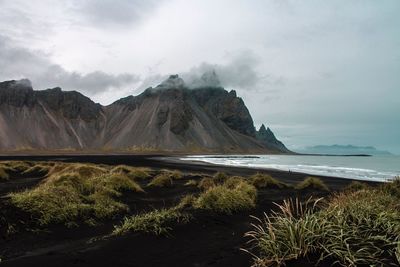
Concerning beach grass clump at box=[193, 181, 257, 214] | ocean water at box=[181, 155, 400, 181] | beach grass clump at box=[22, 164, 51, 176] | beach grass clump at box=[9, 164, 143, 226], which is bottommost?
beach grass clump at box=[22, 164, 51, 176]

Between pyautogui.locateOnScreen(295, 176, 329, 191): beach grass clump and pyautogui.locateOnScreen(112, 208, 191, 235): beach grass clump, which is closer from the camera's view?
pyautogui.locateOnScreen(112, 208, 191, 235): beach grass clump

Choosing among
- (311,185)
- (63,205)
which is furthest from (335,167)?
(63,205)

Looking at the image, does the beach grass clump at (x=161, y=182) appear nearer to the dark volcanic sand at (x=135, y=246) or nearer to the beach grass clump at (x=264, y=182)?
the beach grass clump at (x=264, y=182)

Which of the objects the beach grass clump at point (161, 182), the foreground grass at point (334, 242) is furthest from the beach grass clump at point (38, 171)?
the foreground grass at point (334, 242)

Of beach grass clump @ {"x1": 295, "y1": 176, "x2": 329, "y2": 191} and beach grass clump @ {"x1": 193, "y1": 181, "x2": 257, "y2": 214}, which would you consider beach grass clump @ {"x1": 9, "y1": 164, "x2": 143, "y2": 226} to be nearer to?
beach grass clump @ {"x1": 193, "y1": 181, "x2": 257, "y2": 214}

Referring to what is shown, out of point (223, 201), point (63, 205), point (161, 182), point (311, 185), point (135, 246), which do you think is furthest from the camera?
point (311, 185)

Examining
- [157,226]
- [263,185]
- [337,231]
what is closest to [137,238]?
[157,226]

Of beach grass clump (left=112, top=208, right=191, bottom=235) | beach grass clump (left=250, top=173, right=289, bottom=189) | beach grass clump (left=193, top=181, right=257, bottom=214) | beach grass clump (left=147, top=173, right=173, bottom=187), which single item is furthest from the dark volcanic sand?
beach grass clump (left=250, top=173, right=289, bottom=189)

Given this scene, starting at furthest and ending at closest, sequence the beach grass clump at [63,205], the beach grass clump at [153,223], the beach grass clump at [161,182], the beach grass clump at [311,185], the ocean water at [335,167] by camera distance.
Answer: the ocean water at [335,167]
the beach grass clump at [311,185]
the beach grass clump at [161,182]
the beach grass clump at [63,205]
the beach grass clump at [153,223]

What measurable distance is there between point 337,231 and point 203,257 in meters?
3.29

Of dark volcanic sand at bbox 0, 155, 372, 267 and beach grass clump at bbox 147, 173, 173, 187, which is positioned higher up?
beach grass clump at bbox 147, 173, 173, 187

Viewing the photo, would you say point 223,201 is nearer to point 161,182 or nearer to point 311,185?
point 161,182

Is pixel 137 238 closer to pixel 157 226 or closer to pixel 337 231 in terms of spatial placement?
pixel 157 226

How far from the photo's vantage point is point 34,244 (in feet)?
39.1
